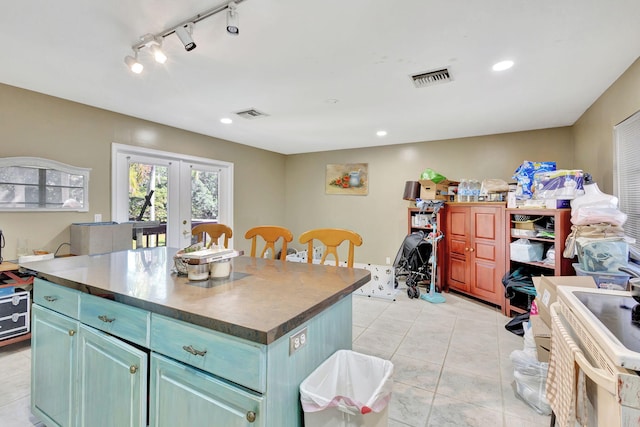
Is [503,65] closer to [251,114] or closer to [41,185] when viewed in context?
[251,114]

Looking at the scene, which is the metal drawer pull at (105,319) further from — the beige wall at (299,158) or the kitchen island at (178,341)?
the beige wall at (299,158)

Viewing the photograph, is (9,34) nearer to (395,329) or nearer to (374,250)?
(395,329)

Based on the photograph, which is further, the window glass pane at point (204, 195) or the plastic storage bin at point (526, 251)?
the window glass pane at point (204, 195)

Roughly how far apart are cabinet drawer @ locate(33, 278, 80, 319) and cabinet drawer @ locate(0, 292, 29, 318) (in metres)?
1.43

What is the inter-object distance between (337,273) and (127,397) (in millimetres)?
1107

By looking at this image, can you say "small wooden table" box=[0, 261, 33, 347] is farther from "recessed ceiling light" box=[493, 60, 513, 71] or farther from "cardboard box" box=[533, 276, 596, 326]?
"recessed ceiling light" box=[493, 60, 513, 71]

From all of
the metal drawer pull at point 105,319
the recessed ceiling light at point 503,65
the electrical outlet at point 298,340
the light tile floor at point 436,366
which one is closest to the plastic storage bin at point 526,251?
the light tile floor at point 436,366

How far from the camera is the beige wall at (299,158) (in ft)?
9.98

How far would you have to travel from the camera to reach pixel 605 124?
303 centimetres

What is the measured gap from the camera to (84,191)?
353cm

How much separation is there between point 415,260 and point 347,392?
3341 mm

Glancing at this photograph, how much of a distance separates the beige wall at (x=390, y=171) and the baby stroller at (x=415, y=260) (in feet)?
3.50

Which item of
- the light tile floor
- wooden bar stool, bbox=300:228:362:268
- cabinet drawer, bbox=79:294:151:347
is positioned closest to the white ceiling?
wooden bar stool, bbox=300:228:362:268

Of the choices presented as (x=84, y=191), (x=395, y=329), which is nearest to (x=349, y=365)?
(x=395, y=329)
